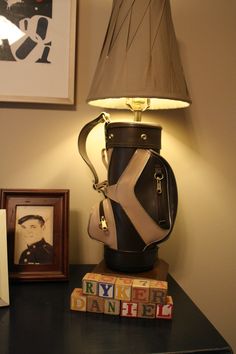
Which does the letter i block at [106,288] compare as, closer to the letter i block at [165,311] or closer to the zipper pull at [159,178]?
the letter i block at [165,311]

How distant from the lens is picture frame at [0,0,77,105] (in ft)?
3.01

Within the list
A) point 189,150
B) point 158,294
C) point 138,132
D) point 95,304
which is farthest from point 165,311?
point 189,150

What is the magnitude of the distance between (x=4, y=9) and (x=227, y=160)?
822 mm

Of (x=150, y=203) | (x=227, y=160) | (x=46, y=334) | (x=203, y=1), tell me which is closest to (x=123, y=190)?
(x=150, y=203)

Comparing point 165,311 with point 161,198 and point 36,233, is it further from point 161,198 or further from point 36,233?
point 36,233

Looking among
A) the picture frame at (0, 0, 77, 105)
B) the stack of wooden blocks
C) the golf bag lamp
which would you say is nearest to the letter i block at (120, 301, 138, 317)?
the stack of wooden blocks

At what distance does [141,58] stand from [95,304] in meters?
0.56

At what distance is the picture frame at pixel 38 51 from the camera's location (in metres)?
0.92

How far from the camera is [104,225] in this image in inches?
Answer: 31.1

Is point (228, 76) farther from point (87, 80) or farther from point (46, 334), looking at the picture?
point (46, 334)

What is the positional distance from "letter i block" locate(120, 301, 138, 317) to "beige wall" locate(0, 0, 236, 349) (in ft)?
1.13

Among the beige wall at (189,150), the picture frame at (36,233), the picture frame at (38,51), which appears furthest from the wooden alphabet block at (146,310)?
the picture frame at (38,51)

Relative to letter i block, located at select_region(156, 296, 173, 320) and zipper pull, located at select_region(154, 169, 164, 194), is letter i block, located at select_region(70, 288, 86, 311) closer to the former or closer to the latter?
letter i block, located at select_region(156, 296, 173, 320)

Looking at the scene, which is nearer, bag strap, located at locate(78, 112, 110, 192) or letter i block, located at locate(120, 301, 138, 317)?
letter i block, located at locate(120, 301, 138, 317)
